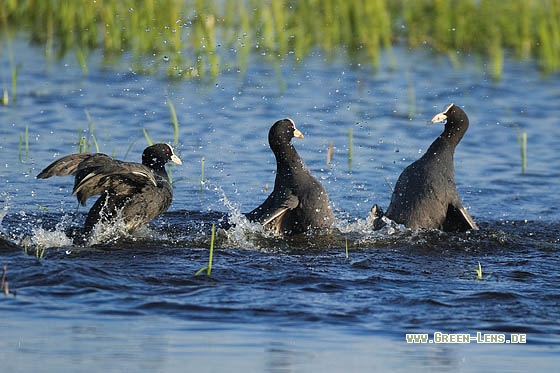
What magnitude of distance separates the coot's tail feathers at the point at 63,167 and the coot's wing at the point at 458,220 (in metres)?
2.67

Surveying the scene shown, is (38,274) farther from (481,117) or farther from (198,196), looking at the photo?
(481,117)

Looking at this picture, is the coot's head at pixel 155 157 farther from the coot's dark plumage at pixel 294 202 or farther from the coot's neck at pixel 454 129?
the coot's neck at pixel 454 129

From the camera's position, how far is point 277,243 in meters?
7.36

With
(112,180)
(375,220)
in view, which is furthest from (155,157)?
(375,220)

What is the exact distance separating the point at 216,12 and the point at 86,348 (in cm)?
1084

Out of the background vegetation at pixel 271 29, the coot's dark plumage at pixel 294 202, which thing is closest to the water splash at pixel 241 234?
the coot's dark plumage at pixel 294 202

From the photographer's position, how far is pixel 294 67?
14.1m

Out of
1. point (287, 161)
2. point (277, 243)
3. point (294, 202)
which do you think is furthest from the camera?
point (287, 161)

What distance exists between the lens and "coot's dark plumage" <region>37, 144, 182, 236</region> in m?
6.85

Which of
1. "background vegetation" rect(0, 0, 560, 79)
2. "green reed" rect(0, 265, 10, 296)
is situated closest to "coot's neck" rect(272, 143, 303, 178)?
"green reed" rect(0, 265, 10, 296)

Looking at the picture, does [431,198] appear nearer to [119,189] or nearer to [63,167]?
[119,189]

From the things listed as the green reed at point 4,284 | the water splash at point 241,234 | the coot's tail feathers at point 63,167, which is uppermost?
the coot's tail feathers at point 63,167

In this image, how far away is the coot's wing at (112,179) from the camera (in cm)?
676

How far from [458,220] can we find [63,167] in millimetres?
2875
